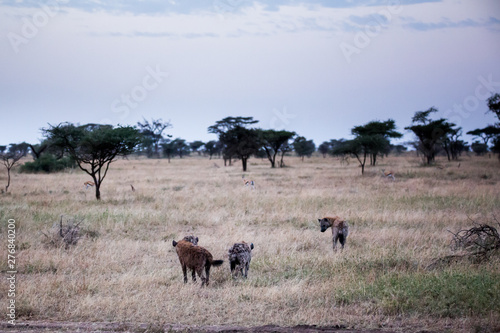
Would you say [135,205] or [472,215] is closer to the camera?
[472,215]

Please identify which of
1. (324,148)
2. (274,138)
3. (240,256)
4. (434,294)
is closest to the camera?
(434,294)

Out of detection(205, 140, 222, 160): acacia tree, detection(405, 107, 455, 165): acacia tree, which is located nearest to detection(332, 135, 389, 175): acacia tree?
detection(405, 107, 455, 165): acacia tree

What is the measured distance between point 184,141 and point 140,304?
285 ft

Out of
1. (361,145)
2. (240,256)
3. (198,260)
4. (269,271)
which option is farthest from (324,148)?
(198,260)

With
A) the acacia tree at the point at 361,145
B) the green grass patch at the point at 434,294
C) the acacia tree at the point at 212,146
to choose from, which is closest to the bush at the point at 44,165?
the acacia tree at the point at 361,145

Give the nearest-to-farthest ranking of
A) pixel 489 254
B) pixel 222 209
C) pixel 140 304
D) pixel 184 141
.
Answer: pixel 140 304 → pixel 489 254 → pixel 222 209 → pixel 184 141

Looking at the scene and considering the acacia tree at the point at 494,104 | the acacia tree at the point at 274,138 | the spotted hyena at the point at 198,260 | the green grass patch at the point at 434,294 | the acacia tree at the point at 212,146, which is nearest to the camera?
the green grass patch at the point at 434,294

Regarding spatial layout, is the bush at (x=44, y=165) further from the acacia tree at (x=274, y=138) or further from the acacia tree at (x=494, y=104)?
the acacia tree at (x=494, y=104)

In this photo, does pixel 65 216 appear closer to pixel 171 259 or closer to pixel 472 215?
pixel 171 259

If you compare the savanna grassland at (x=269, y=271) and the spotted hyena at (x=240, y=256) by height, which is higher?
the spotted hyena at (x=240, y=256)

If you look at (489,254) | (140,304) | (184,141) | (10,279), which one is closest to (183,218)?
(10,279)

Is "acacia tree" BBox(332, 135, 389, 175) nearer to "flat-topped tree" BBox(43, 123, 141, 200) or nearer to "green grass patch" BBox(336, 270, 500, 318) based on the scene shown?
"flat-topped tree" BBox(43, 123, 141, 200)

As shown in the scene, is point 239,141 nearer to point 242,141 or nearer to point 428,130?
point 242,141

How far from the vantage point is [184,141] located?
298ft
